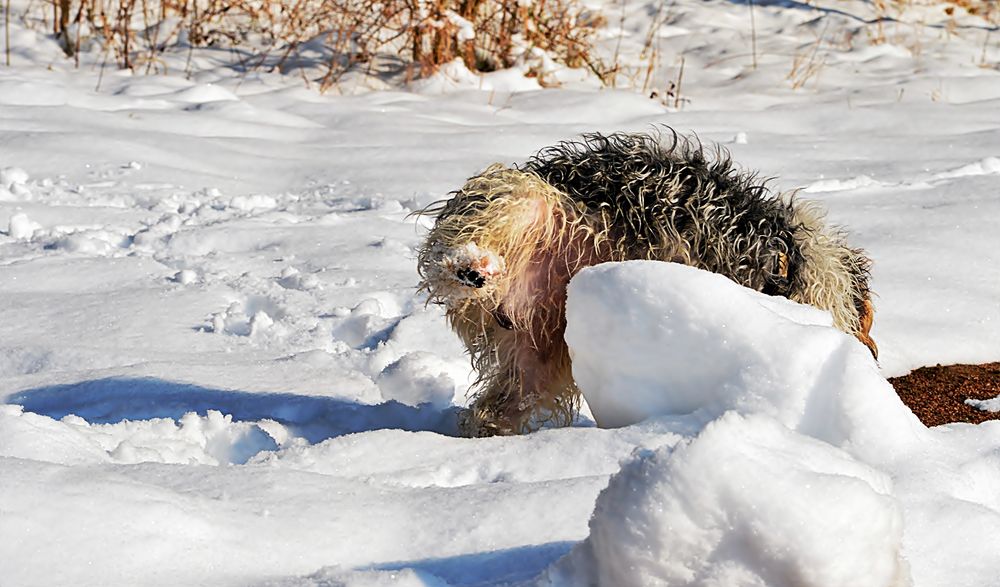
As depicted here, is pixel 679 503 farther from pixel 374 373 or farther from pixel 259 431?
pixel 374 373

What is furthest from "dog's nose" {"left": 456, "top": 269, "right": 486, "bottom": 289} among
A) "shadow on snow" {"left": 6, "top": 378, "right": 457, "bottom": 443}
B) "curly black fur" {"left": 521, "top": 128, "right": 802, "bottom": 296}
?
"shadow on snow" {"left": 6, "top": 378, "right": 457, "bottom": 443}

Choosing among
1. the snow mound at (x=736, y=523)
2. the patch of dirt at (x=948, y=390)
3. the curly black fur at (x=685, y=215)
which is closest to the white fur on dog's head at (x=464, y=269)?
the curly black fur at (x=685, y=215)

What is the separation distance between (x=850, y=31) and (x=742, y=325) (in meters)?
8.77

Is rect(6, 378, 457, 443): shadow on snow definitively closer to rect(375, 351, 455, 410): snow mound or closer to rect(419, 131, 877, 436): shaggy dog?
A: rect(375, 351, 455, 410): snow mound

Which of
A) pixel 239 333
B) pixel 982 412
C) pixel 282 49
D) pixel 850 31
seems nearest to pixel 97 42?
pixel 282 49

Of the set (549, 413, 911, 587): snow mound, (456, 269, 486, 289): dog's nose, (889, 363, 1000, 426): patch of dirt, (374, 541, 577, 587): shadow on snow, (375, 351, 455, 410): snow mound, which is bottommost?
(375, 351, 455, 410): snow mound

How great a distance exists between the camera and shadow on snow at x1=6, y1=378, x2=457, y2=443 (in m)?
3.18

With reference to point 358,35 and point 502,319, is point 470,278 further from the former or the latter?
point 358,35

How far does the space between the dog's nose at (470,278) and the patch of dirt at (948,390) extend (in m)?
1.60

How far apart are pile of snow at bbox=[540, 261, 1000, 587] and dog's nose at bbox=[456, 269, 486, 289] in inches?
9.0

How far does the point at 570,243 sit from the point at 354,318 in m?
1.38

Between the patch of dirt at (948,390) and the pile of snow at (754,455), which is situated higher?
the pile of snow at (754,455)

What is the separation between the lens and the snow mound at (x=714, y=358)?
91.6 inches

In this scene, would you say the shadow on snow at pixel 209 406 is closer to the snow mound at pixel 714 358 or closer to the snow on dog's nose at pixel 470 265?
the snow on dog's nose at pixel 470 265
